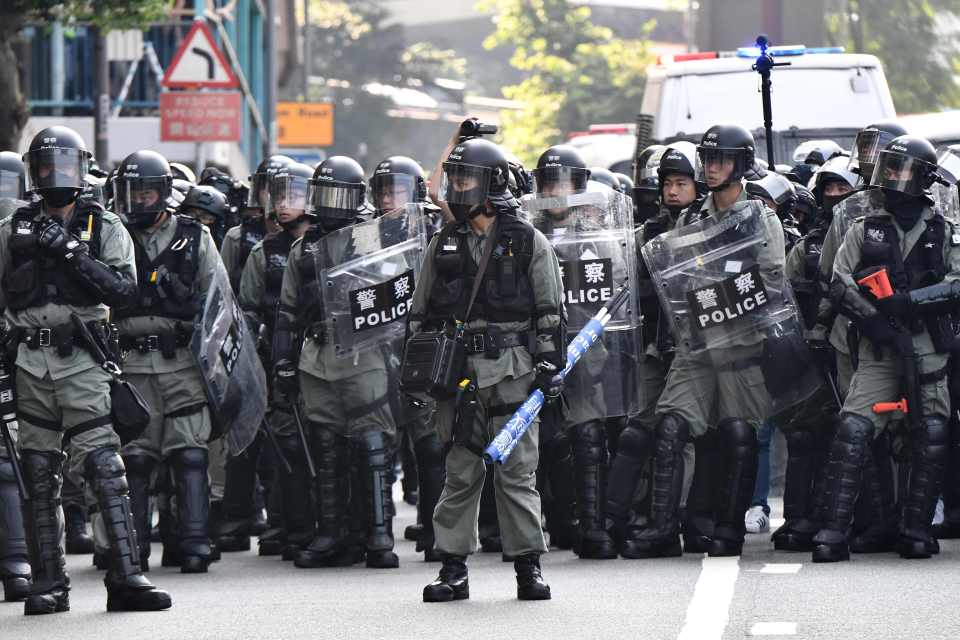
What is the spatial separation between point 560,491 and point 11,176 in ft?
10.7

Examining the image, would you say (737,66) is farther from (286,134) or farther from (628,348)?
(286,134)

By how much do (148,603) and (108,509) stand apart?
1.43 feet

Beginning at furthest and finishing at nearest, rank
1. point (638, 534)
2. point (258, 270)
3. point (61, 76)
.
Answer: point (61, 76)
point (258, 270)
point (638, 534)

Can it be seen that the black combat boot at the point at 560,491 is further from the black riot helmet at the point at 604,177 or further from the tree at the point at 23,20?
the tree at the point at 23,20

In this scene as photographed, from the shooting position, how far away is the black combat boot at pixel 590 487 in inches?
426

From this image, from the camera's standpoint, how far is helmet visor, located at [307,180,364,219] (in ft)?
36.5

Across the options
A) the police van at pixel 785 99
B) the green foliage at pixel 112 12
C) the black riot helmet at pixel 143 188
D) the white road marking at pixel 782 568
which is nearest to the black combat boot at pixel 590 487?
the white road marking at pixel 782 568

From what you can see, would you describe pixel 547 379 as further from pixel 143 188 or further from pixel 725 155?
pixel 143 188

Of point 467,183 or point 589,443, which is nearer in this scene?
point 467,183

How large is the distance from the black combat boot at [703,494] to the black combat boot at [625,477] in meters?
0.25

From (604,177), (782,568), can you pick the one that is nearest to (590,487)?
(782,568)

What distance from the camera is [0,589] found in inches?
397

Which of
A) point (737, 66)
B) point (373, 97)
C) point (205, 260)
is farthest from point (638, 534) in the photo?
point (373, 97)

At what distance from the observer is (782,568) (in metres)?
10.1
